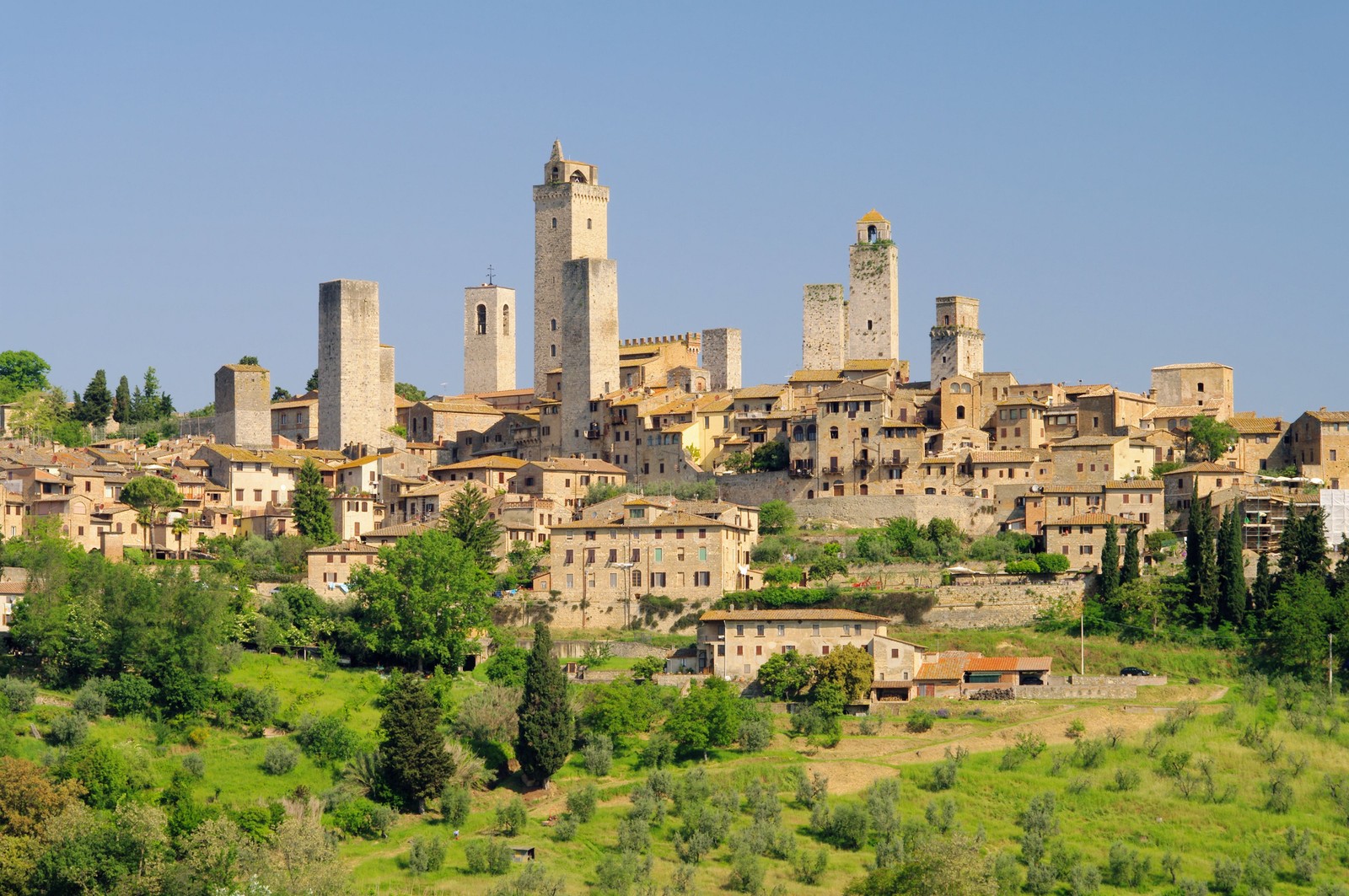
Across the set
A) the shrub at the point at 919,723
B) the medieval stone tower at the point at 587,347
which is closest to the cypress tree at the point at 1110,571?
the shrub at the point at 919,723

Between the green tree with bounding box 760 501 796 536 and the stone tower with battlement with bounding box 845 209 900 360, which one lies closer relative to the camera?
the green tree with bounding box 760 501 796 536

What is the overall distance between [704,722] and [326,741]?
10446 millimetres

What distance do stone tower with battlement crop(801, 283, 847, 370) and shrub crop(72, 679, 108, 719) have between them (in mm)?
40135

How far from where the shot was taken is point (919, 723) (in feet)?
233

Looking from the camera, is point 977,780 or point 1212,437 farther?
point 1212,437

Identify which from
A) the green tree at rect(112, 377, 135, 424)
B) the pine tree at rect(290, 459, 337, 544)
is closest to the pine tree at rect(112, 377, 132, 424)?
the green tree at rect(112, 377, 135, 424)

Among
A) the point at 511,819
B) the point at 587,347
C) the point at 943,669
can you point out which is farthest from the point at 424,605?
the point at 587,347

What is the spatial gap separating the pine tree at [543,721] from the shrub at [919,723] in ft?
31.8

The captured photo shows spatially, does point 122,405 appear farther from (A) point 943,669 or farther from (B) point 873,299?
(A) point 943,669

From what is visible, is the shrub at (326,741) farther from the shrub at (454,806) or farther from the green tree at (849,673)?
the green tree at (849,673)

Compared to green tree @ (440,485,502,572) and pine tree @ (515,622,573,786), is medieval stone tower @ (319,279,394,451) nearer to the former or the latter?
green tree @ (440,485,502,572)

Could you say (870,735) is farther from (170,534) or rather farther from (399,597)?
(170,534)

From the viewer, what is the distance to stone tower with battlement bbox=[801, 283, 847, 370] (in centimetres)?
10338

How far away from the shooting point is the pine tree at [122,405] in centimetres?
11681
